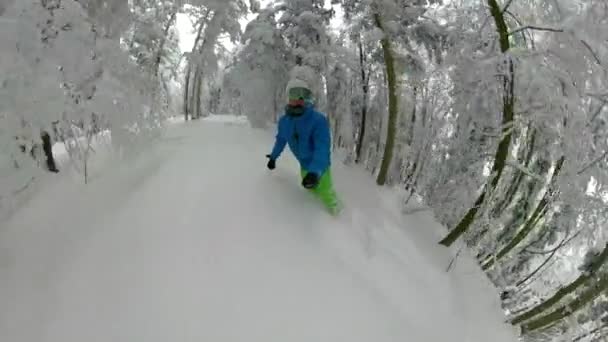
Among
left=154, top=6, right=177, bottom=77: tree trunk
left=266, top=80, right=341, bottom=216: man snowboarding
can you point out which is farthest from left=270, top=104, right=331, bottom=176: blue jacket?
left=154, top=6, right=177, bottom=77: tree trunk

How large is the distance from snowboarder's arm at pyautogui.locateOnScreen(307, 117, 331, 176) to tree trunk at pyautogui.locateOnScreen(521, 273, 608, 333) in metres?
3.94

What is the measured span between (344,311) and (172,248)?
64.6 inches

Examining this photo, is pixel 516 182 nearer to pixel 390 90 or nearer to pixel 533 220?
pixel 533 220

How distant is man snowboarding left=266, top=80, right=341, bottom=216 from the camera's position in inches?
197

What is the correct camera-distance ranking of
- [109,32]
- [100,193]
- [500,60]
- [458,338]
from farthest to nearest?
1. [109,32]
2. [100,193]
3. [500,60]
4. [458,338]

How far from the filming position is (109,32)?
777 centimetres

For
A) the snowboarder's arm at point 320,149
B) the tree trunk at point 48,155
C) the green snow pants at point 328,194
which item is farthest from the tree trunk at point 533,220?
the tree trunk at point 48,155

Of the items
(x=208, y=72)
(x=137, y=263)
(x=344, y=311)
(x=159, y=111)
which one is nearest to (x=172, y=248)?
(x=137, y=263)

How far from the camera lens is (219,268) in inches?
158

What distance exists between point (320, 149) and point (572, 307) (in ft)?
13.9

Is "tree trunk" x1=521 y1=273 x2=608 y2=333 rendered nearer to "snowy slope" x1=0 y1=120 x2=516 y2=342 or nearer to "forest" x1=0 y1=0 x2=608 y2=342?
"forest" x1=0 y1=0 x2=608 y2=342

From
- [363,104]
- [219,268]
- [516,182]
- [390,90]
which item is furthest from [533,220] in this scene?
[219,268]

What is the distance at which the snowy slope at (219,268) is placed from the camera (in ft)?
11.9

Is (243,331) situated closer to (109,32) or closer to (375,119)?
(109,32)
